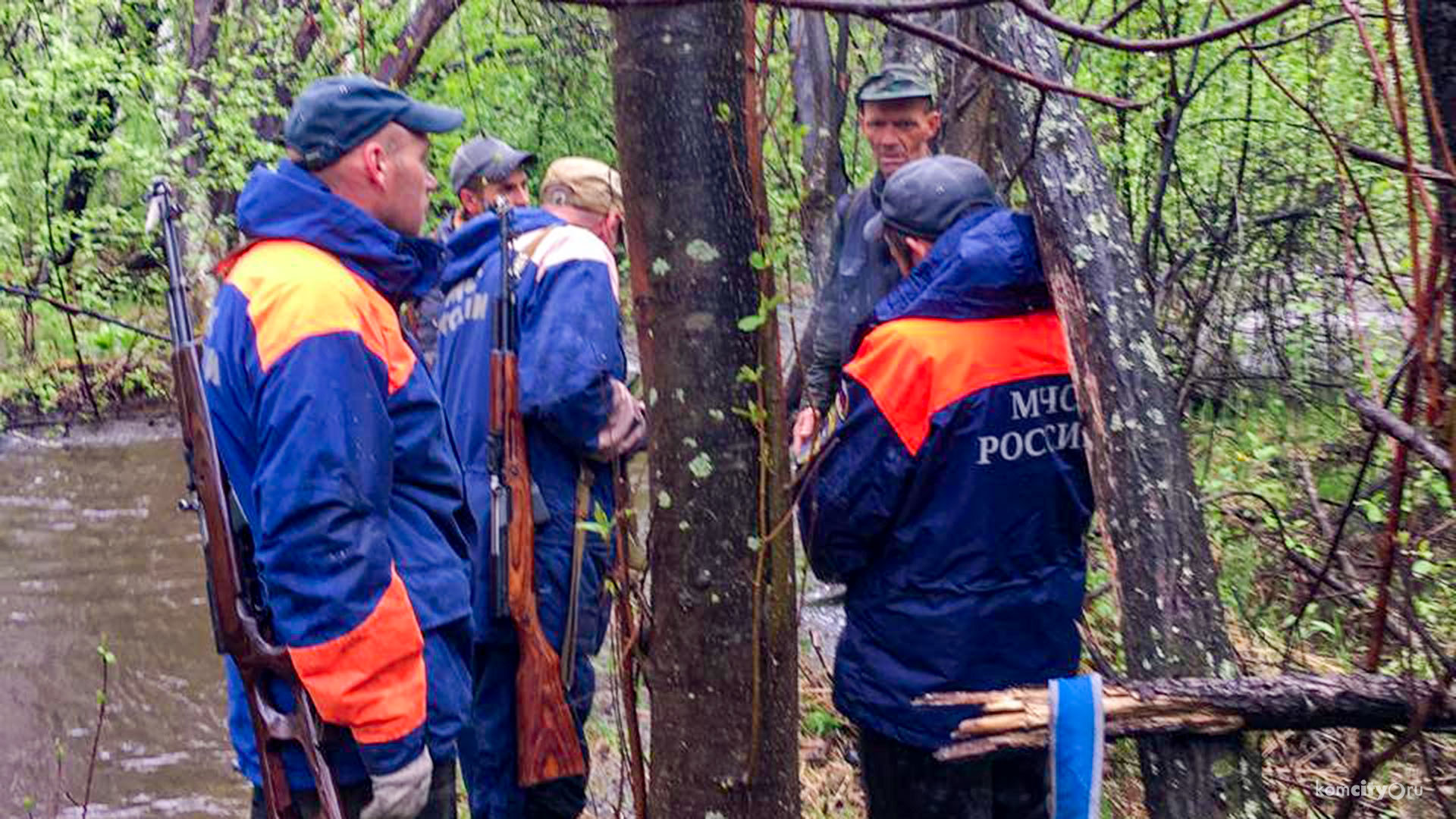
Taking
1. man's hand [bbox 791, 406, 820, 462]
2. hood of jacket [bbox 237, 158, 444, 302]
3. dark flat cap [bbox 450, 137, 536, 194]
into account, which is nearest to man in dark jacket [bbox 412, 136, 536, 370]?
dark flat cap [bbox 450, 137, 536, 194]

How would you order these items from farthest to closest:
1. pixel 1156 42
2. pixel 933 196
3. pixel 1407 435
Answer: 1. pixel 933 196
2. pixel 1407 435
3. pixel 1156 42

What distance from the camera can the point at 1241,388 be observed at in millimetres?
6938

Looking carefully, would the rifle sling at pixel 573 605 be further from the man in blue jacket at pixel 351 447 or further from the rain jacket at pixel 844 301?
the rain jacket at pixel 844 301

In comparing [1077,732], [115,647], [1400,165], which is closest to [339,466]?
[1077,732]

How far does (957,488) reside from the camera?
291 cm

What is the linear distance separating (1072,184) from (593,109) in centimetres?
1048

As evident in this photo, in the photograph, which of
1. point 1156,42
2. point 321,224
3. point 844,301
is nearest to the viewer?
point 1156,42

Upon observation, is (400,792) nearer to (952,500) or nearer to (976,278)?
(952,500)

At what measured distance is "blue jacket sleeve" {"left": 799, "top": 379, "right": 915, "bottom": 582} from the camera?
2.89 m

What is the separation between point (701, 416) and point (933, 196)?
1.01 m

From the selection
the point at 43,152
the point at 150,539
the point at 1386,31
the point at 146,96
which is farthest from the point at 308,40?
the point at 1386,31

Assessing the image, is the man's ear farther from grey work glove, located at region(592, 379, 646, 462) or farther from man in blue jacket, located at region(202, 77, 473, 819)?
grey work glove, located at region(592, 379, 646, 462)

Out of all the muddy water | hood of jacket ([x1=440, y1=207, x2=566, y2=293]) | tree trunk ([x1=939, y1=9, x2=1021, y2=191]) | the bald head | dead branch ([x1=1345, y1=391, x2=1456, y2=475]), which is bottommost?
the muddy water

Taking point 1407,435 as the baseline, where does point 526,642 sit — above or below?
below
